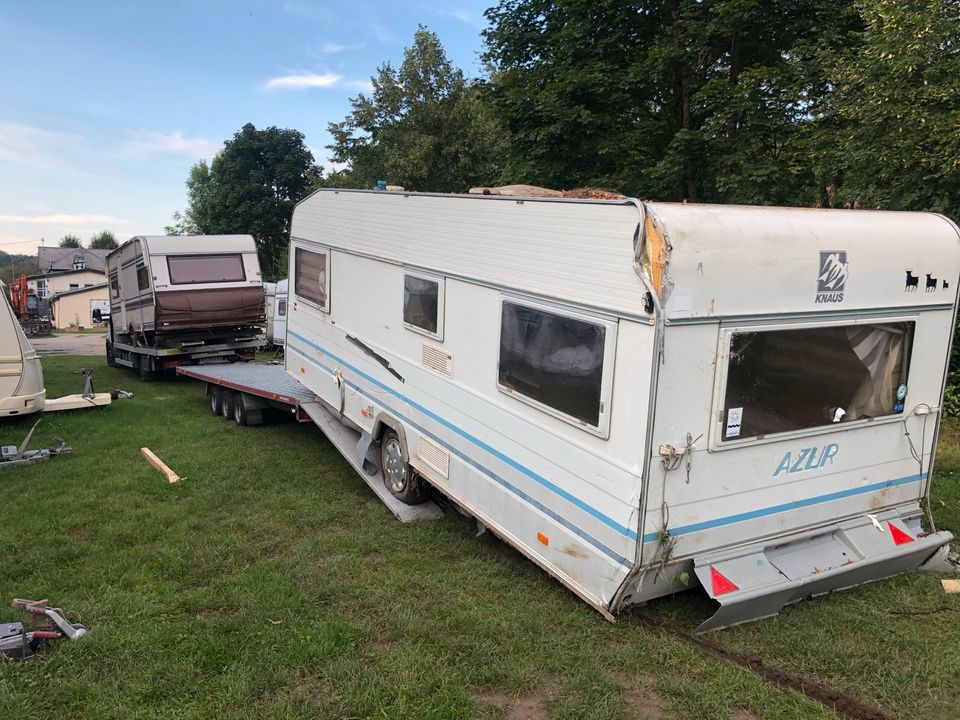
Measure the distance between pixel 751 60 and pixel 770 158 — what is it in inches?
91.2

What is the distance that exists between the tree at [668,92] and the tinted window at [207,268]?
631 centimetres

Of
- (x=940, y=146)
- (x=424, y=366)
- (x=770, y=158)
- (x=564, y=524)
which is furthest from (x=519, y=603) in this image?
(x=770, y=158)

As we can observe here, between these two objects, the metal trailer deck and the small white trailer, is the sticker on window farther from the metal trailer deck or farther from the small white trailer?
the small white trailer

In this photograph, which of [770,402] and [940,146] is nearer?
[770,402]

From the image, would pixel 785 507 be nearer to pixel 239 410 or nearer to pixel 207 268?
pixel 239 410

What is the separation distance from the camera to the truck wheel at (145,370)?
52.4ft

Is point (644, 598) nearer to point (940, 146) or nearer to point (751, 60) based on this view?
point (940, 146)

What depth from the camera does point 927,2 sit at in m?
9.30

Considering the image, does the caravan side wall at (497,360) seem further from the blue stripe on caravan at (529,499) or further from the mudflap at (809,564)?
the mudflap at (809,564)

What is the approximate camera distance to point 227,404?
37.0 ft

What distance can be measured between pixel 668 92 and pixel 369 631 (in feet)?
42.5

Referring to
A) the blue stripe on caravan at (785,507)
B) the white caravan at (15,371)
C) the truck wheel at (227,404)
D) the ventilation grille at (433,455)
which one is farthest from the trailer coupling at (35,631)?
the truck wheel at (227,404)

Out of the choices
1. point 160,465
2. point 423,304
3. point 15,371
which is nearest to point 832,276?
point 423,304

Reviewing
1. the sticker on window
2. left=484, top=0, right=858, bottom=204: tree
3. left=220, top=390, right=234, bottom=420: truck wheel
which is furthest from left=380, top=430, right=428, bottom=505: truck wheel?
left=484, top=0, right=858, bottom=204: tree
